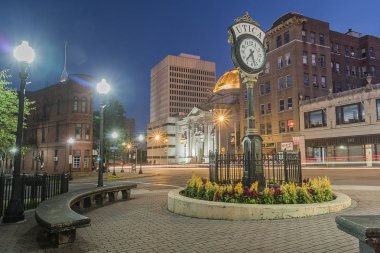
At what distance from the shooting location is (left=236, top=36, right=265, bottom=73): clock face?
1266 cm

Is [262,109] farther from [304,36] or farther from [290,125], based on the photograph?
[304,36]

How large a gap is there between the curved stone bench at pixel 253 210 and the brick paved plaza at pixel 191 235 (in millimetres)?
266

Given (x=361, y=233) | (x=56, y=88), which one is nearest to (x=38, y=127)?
(x=56, y=88)

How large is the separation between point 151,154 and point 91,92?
81.4 metres

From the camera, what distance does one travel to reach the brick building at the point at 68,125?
50.2 metres

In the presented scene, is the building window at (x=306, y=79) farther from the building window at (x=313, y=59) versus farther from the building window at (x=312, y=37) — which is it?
the building window at (x=312, y=37)

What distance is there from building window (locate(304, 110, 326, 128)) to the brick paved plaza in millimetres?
42489

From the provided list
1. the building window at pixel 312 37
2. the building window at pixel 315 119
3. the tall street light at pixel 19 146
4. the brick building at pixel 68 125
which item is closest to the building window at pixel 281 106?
the building window at pixel 315 119

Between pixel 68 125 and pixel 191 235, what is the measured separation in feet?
154

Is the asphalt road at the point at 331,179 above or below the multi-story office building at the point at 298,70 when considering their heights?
below

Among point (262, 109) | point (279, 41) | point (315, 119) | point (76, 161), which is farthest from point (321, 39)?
point (76, 161)

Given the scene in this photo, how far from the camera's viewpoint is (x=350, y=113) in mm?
45594

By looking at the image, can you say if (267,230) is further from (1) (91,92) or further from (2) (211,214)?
(1) (91,92)

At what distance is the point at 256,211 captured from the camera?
350 inches
